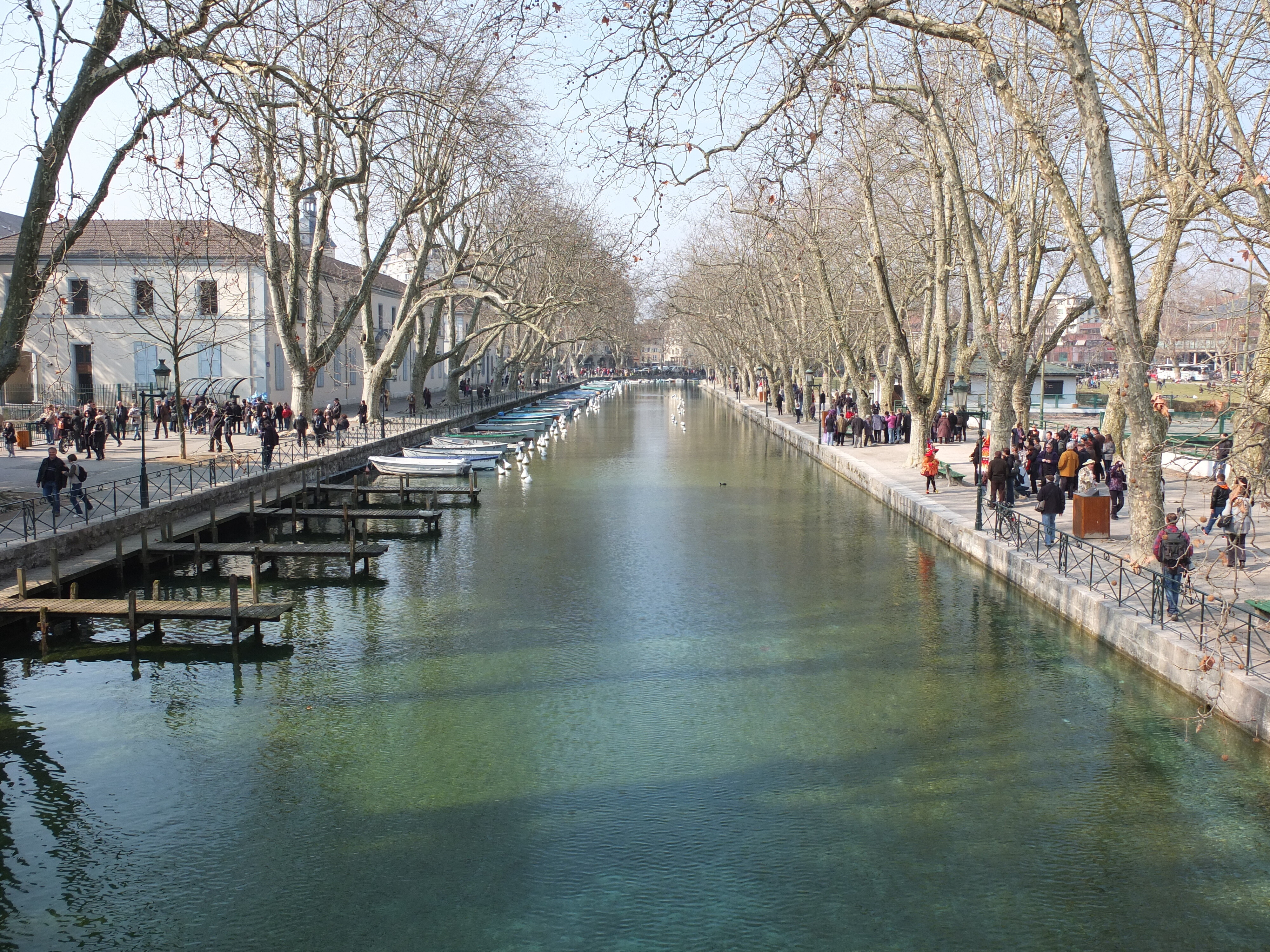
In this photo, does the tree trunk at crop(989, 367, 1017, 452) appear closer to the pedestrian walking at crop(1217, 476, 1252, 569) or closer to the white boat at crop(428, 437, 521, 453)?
the pedestrian walking at crop(1217, 476, 1252, 569)

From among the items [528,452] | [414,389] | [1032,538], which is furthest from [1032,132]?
[414,389]

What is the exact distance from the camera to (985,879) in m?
8.48

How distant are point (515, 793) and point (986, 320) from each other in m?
17.2

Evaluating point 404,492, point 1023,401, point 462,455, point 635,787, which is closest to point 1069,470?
point 1023,401

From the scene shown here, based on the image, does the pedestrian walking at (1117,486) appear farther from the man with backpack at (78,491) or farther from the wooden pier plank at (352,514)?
the man with backpack at (78,491)

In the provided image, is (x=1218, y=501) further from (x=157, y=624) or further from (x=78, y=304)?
(x=78, y=304)

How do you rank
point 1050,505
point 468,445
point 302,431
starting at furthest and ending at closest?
point 468,445 < point 302,431 < point 1050,505

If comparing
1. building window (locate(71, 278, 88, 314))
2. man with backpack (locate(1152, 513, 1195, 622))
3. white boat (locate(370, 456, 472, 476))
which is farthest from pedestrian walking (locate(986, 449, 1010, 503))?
building window (locate(71, 278, 88, 314))

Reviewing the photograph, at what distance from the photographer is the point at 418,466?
33.1 meters

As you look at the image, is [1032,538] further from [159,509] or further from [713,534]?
[159,509]

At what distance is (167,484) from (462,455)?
12165mm

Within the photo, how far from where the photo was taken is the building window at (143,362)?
4609cm

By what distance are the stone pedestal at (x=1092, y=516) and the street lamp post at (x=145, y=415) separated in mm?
17479

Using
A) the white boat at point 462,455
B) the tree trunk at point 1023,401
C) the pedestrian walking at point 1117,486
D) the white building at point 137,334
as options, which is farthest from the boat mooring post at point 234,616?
the white building at point 137,334
